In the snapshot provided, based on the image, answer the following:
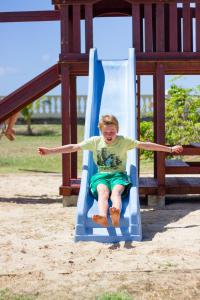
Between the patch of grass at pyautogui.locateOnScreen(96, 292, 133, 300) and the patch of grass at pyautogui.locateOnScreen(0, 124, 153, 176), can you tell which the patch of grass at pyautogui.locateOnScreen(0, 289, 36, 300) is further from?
the patch of grass at pyautogui.locateOnScreen(0, 124, 153, 176)

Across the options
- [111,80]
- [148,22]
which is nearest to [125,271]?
[111,80]

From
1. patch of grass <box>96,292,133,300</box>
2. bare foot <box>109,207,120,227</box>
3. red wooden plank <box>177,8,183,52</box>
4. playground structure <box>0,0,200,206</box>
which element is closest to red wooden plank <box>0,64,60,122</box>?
playground structure <box>0,0,200,206</box>

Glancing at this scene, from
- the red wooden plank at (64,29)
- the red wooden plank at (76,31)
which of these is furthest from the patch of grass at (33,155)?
the red wooden plank at (64,29)

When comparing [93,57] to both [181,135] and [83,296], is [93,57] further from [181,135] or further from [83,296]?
[181,135]

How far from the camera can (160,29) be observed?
778 cm

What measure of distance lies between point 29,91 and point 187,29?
2.53m

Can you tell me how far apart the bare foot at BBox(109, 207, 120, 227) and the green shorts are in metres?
0.53

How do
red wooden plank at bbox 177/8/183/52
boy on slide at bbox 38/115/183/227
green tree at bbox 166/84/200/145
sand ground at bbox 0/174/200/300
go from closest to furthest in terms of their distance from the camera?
sand ground at bbox 0/174/200/300
boy on slide at bbox 38/115/183/227
red wooden plank at bbox 177/8/183/52
green tree at bbox 166/84/200/145

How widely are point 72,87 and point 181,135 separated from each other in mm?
6995

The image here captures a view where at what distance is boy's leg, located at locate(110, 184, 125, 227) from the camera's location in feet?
16.7

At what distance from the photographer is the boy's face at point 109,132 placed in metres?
5.75

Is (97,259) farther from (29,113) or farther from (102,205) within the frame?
(29,113)

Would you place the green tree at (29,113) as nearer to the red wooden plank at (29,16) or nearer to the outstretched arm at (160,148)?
the red wooden plank at (29,16)

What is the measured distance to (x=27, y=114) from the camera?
24266 mm
